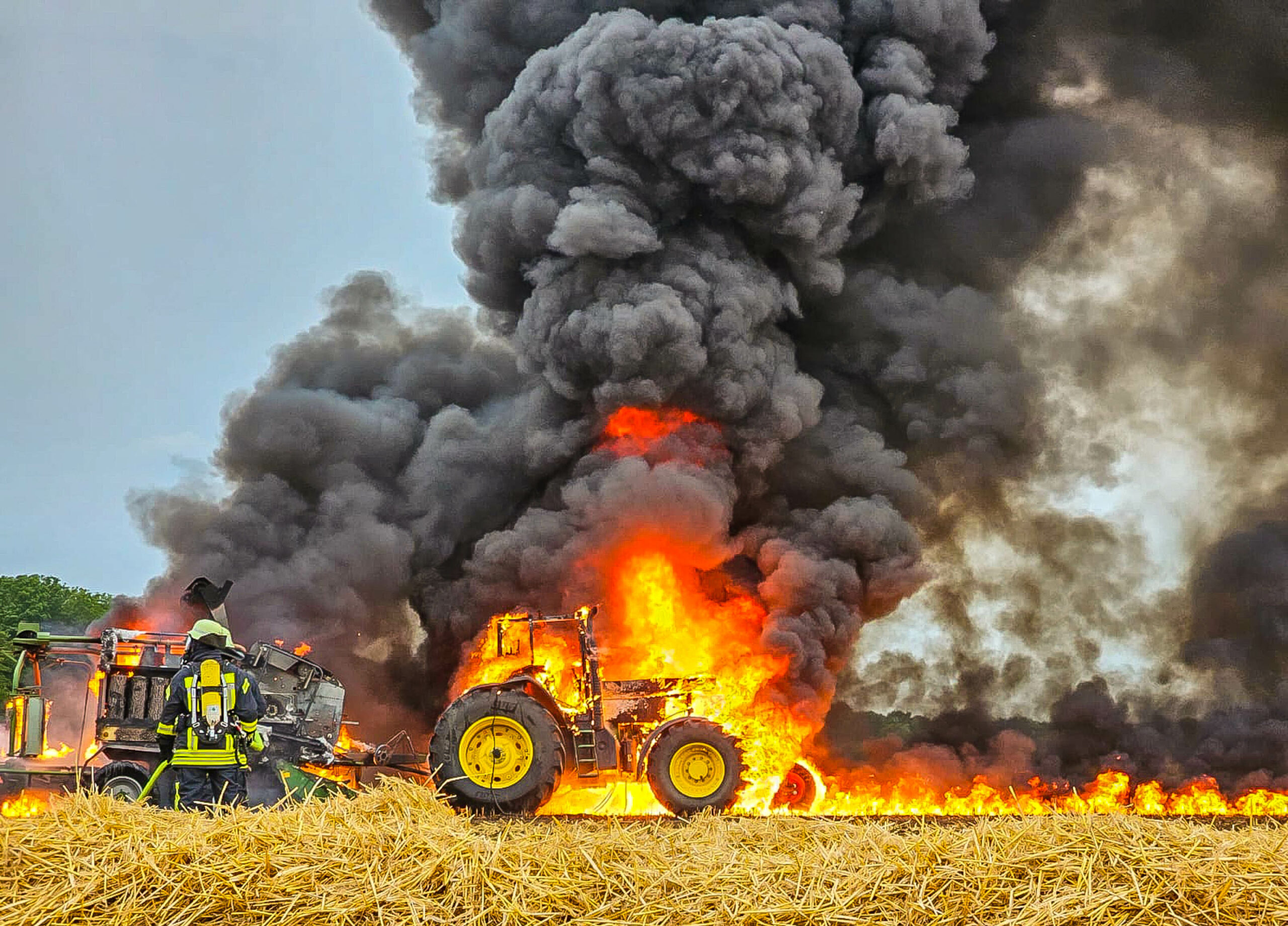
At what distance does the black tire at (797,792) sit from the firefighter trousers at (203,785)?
10461 millimetres

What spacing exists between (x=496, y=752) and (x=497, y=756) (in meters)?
0.06

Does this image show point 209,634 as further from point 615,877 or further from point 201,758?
point 615,877

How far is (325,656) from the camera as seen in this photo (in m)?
23.9

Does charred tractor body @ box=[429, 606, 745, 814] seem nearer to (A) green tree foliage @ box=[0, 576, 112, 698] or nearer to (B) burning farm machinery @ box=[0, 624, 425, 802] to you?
(B) burning farm machinery @ box=[0, 624, 425, 802]

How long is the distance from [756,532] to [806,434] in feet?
9.03

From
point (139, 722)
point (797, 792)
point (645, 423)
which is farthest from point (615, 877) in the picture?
point (645, 423)

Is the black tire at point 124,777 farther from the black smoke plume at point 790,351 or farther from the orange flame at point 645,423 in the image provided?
the orange flame at point 645,423

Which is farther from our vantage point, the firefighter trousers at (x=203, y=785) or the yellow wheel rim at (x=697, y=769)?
the yellow wheel rim at (x=697, y=769)

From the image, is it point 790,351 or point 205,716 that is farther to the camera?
point 790,351

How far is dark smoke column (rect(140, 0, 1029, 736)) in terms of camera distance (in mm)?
22469

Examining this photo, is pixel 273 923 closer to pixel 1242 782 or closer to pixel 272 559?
pixel 272 559

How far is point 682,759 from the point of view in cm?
1605

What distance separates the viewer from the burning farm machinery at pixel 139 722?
15461 millimetres

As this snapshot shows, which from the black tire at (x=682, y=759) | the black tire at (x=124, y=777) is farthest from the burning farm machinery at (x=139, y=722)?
the black tire at (x=682, y=759)
